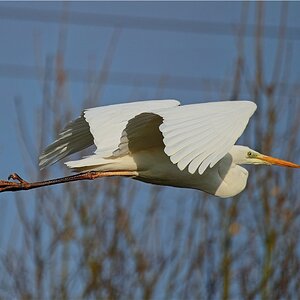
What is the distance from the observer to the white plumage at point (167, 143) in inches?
205

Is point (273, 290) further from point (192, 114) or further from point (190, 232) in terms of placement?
point (192, 114)

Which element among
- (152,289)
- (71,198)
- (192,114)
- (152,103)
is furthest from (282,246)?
(192,114)

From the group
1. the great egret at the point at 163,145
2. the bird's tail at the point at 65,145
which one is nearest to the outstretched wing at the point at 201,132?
the great egret at the point at 163,145

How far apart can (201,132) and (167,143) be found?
207mm

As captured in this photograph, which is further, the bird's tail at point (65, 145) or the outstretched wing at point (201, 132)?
the bird's tail at point (65, 145)

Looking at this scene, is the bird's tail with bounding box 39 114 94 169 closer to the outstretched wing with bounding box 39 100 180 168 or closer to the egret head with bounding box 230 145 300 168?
the outstretched wing with bounding box 39 100 180 168

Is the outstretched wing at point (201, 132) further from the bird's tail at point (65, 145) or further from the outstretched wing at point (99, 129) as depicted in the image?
the bird's tail at point (65, 145)

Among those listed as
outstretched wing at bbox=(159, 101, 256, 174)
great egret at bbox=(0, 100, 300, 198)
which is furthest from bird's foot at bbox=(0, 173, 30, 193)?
outstretched wing at bbox=(159, 101, 256, 174)

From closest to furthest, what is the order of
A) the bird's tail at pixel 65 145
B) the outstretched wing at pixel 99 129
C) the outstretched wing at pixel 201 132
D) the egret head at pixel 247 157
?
the outstretched wing at pixel 201 132, the outstretched wing at pixel 99 129, the egret head at pixel 247 157, the bird's tail at pixel 65 145

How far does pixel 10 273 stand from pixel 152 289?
970mm

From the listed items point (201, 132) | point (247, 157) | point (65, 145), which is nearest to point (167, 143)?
point (201, 132)

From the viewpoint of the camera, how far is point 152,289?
26.3 feet

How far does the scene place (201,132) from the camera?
17.3 ft

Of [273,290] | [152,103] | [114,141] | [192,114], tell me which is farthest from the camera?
[273,290]
